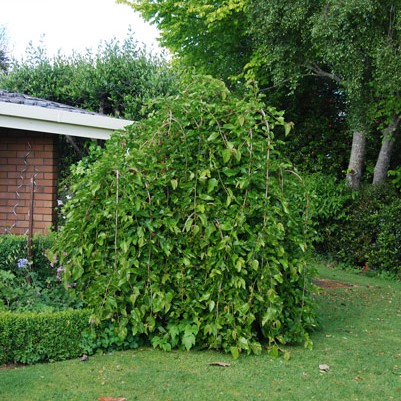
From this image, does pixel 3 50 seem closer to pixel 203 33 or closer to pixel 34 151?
pixel 203 33

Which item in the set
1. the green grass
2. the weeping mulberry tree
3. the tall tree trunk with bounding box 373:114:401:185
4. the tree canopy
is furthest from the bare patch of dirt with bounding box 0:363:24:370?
the tall tree trunk with bounding box 373:114:401:185

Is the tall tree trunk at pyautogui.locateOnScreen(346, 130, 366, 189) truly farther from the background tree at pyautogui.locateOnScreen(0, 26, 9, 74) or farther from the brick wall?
the background tree at pyautogui.locateOnScreen(0, 26, 9, 74)

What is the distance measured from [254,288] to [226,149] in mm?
1385

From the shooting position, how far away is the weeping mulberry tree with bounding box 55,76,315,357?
5734 millimetres

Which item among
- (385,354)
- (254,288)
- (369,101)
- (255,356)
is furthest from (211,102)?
(369,101)

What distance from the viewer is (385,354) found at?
613cm

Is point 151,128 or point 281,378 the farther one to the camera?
point 151,128

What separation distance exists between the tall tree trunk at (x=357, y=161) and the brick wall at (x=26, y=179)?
8962 millimetres

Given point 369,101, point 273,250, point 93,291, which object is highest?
point 369,101

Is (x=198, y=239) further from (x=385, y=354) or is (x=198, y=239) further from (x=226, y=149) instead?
(x=385, y=354)

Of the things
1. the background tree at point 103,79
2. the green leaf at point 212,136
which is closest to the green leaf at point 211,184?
the green leaf at point 212,136

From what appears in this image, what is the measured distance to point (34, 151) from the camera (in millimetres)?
7816

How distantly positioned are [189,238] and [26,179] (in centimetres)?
301

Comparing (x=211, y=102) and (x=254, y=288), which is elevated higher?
(x=211, y=102)
